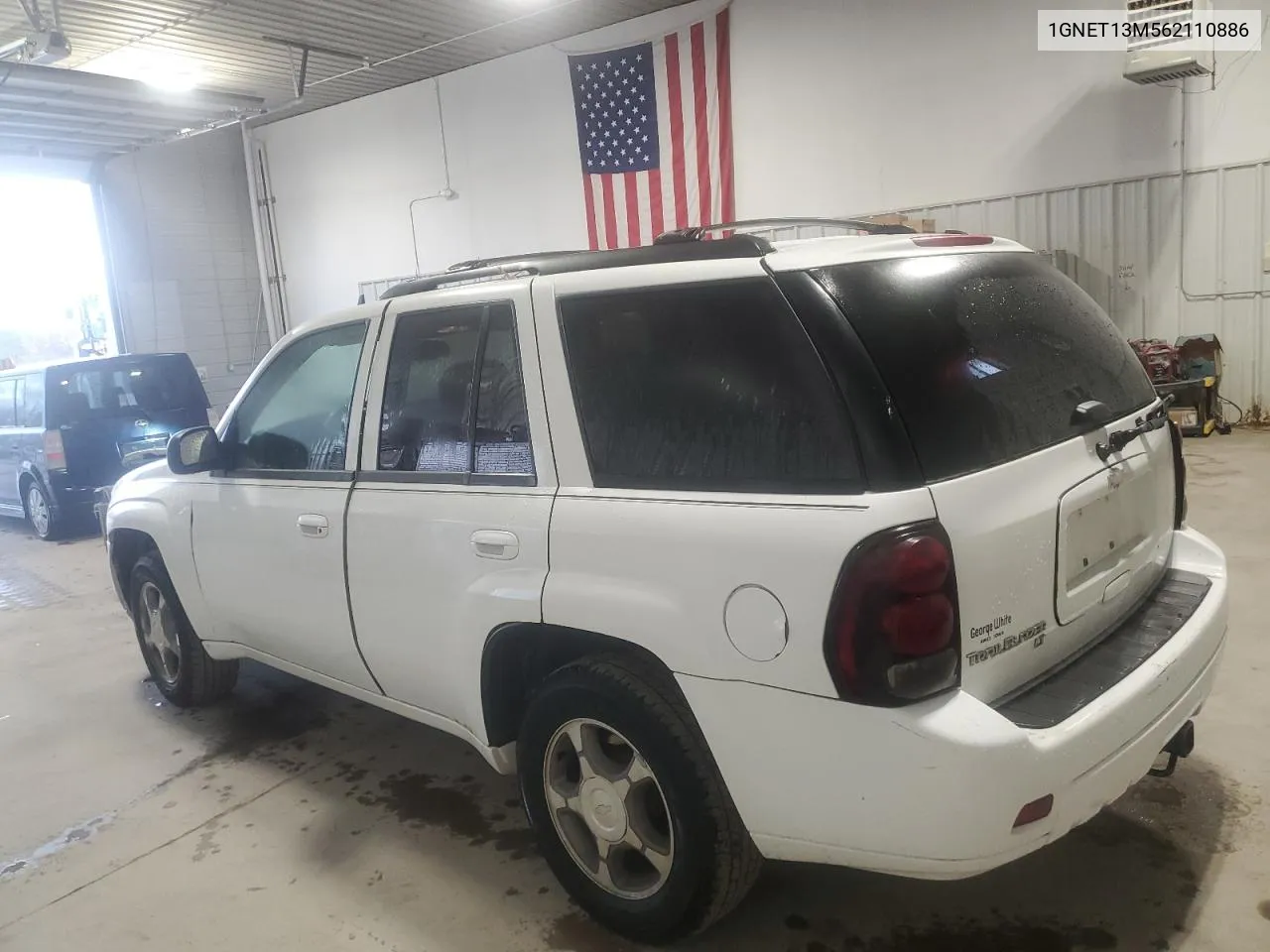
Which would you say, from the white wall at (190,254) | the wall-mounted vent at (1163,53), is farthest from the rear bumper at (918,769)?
the white wall at (190,254)

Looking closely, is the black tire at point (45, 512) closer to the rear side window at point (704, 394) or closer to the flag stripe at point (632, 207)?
the flag stripe at point (632, 207)

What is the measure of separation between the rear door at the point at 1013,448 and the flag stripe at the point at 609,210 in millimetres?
10039

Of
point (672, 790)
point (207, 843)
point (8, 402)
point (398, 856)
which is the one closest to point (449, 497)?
point (672, 790)

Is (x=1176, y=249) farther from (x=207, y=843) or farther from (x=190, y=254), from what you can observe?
(x=190, y=254)

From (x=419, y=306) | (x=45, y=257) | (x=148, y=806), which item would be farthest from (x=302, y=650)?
(x=45, y=257)

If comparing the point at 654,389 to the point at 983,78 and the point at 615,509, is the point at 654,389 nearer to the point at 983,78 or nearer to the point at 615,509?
the point at 615,509

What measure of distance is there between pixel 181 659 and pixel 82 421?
5.49 metres

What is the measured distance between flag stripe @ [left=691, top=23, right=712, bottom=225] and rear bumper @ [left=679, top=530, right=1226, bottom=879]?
9661 mm

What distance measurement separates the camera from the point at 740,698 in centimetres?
185

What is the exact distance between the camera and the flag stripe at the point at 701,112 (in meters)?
10.9

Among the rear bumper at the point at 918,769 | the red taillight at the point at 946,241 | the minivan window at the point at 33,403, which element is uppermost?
the red taillight at the point at 946,241

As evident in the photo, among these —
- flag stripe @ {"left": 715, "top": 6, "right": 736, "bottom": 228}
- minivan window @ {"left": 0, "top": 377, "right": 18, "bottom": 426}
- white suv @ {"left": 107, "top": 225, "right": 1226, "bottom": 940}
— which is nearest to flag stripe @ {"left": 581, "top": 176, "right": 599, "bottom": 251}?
flag stripe @ {"left": 715, "top": 6, "right": 736, "bottom": 228}

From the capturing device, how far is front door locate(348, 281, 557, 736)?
7.57ft

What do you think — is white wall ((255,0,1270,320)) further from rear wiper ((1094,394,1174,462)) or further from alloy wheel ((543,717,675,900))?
alloy wheel ((543,717,675,900))
